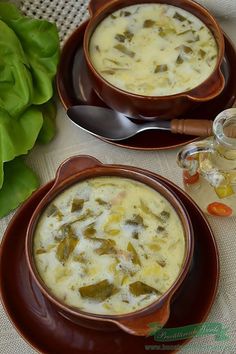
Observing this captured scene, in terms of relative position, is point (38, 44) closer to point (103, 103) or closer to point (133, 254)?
point (103, 103)

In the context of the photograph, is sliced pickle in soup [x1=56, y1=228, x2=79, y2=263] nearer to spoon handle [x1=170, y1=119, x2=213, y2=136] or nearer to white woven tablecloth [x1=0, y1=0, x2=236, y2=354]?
white woven tablecloth [x1=0, y1=0, x2=236, y2=354]

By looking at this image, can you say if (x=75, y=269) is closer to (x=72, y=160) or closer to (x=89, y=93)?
(x=72, y=160)

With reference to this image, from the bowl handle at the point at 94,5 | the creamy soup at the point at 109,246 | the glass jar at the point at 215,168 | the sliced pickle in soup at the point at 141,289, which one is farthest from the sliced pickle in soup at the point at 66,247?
the bowl handle at the point at 94,5

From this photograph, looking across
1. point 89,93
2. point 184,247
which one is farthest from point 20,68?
point 184,247

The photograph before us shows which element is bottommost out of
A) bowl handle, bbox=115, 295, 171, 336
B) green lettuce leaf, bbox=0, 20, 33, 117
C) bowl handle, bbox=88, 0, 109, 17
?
bowl handle, bbox=115, 295, 171, 336

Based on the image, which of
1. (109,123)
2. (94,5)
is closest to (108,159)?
(109,123)

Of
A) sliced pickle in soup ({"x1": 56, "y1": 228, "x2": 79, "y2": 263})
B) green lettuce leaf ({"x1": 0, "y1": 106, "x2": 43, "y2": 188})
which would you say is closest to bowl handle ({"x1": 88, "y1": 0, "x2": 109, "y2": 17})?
green lettuce leaf ({"x1": 0, "y1": 106, "x2": 43, "y2": 188})
